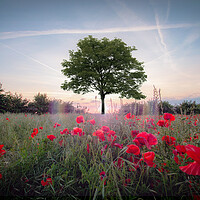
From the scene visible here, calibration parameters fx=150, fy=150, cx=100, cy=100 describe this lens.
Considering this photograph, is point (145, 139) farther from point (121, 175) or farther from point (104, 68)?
point (104, 68)

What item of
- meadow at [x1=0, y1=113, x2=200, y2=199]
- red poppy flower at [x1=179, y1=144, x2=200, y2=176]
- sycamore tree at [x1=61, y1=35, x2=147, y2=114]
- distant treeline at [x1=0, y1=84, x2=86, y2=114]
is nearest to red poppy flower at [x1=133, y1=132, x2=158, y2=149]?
meadow at [x1=0, y1=113, x2=200, y2=199]

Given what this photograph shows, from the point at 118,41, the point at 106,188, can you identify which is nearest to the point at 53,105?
the point at 106,188

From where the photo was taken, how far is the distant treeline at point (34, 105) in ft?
36.0

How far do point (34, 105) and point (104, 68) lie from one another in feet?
41.4

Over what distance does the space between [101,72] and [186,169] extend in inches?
856

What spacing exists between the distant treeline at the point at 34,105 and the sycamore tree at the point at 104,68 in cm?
862

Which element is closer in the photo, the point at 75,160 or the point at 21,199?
the point at 21,199

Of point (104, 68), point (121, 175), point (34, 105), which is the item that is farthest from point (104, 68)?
point (121, 175)

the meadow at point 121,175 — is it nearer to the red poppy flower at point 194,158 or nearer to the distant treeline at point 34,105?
the red poppy flower at point 194,158

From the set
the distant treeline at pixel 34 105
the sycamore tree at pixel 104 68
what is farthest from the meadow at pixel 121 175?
the sycamore tree at pixel 104 68

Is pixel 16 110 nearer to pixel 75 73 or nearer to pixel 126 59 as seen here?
pixel 75 73

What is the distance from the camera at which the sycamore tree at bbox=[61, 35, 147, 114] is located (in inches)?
799

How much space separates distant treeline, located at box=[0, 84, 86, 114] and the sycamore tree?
8.62 metres

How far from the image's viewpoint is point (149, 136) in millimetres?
1170
